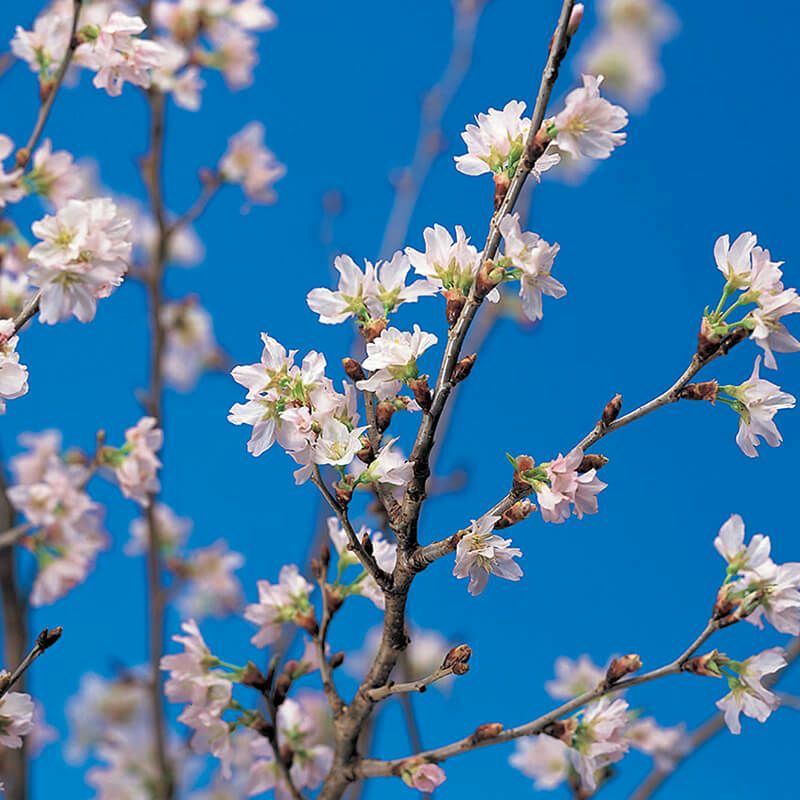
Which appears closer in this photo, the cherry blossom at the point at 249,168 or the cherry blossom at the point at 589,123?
the cherry blossom at the point at 589,123

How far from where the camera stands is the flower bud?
1.08 metres

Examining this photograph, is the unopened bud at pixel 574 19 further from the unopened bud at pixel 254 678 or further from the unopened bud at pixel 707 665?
the unopened bud at pixel 254 678

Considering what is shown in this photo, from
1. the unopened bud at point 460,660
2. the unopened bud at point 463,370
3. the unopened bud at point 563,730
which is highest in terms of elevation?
the unopened bud at point 463,370

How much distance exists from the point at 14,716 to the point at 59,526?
857mm

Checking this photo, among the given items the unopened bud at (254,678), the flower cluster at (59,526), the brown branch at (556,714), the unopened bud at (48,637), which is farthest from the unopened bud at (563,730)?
the flower cluster at (59,526)

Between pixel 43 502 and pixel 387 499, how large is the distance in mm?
1052

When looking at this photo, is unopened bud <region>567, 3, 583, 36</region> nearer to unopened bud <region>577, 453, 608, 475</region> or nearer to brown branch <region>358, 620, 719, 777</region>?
unopened bud <region>577, 453, 608, 475</region>

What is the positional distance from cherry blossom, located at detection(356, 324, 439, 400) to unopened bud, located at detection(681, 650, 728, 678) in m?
0.48

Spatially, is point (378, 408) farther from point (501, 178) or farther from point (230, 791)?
point (230, 791)

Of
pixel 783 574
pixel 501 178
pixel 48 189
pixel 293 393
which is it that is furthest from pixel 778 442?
pixel 48 189

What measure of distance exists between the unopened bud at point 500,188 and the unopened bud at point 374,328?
0.58ft

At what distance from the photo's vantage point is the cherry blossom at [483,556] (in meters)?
1.05

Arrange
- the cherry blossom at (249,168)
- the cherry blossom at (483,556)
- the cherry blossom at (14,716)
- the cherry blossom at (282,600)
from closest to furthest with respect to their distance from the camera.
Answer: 1. the cherry blossom at (483,556)
2. the cherry blossom at (14,716)
3. the cherry blossom at (282,600)
4. the cherry blossom at (249,168)

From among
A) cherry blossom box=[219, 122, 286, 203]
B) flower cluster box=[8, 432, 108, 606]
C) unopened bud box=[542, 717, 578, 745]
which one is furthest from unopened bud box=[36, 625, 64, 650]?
cherry blossom box=[219, 122, 286, 203]
